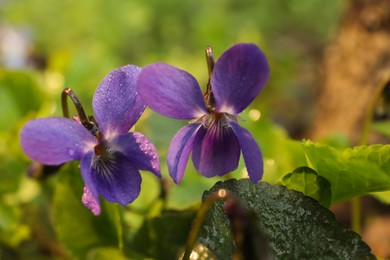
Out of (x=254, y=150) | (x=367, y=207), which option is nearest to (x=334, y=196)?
(x=254, y=150)

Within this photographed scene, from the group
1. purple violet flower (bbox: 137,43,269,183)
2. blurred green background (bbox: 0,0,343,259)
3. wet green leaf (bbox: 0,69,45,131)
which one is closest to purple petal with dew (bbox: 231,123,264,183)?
purple violet flower (bbox: 137,43,269,183)

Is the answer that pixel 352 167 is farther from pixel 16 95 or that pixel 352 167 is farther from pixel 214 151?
pixel 16 95

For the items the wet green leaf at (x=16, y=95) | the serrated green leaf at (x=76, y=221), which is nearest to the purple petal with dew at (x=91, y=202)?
the serrated green leaf at (x=76, y=221)

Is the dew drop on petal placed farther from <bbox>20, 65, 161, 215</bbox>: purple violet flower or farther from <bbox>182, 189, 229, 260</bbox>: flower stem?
<bbox>182, 189, 229, 260</bbox>: flower stem

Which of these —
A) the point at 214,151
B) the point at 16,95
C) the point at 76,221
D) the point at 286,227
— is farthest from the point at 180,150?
the point at 16,95

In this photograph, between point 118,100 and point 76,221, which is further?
point 76,221

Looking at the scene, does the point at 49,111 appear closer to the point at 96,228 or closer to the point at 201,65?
the point at 96,228

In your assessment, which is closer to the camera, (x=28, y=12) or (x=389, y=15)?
(x=389, y=15)

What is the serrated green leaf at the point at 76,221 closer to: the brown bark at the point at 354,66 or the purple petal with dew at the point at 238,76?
the purple petal with dew at the point at 238,76
